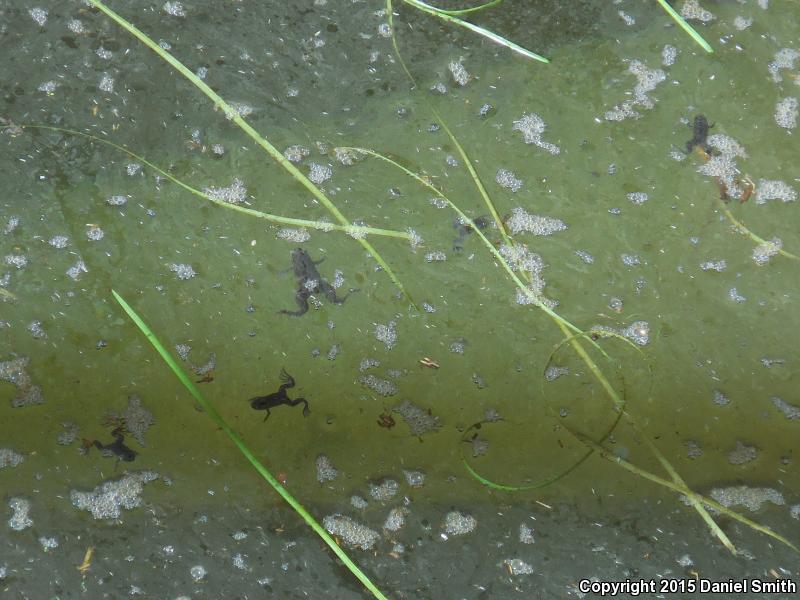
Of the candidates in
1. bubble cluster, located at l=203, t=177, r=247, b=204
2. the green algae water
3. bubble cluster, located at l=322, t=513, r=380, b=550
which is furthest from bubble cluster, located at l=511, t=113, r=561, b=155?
bubble cluster, located at l=322, t=513, r=380, b=550

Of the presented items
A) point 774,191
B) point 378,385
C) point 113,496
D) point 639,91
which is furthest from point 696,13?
point 113,496

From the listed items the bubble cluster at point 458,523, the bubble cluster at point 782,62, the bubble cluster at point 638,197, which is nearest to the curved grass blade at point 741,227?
the bubble cluster at point 638,197

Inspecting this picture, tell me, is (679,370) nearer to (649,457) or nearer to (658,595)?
(649,457)

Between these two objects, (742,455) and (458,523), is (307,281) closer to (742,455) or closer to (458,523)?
(458,523)

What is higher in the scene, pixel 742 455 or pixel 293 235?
pixel 293 235

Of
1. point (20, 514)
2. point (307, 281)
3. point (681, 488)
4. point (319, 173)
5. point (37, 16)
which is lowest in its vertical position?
point (20, 514)
